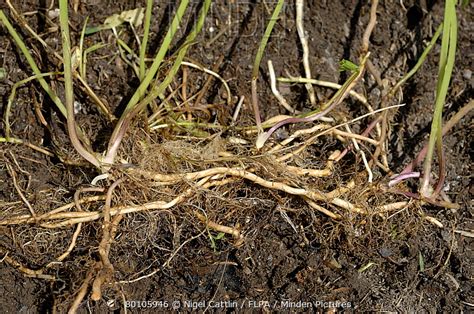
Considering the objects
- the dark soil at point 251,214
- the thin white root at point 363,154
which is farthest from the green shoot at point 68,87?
the thin white root at point 363,154

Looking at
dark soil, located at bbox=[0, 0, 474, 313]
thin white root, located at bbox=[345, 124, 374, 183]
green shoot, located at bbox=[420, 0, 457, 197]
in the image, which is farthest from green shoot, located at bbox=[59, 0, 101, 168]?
green shoot, located at bbox=[420, 0, 457, 197]

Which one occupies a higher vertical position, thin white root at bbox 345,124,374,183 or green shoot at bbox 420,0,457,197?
green shoot at bbox 420,0,457,197

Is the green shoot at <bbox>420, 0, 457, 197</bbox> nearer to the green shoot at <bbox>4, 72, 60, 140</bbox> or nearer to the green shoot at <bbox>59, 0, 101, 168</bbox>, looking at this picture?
the green shoot at <bbox>59, 0, 101, 168</bbox>

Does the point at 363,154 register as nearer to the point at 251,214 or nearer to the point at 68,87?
the point at 251,214

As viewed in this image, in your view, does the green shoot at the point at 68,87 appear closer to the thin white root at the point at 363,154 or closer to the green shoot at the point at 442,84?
the thin white root at the point at 363,154

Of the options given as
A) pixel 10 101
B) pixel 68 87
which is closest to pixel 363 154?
pixel 68 87
